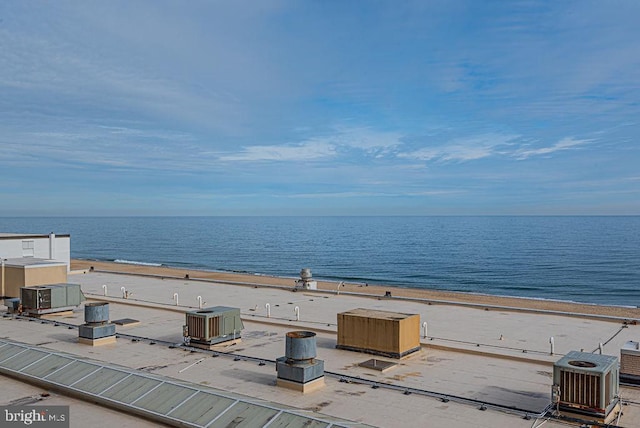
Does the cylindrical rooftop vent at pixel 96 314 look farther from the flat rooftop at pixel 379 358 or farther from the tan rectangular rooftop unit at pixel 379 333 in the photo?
the tan rectangular rooftop unit at pixel 379 333

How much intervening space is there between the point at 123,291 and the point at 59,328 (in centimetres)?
Result: 1208

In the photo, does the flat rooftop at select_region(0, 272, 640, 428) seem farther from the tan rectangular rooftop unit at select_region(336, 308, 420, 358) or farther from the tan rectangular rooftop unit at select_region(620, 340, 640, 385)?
the tan rectangular rooftop unit at select_region(620, 340, 640, 385)

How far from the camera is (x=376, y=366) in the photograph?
1889 cm

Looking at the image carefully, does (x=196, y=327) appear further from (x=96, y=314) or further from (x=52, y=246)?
(x=52, y=246)

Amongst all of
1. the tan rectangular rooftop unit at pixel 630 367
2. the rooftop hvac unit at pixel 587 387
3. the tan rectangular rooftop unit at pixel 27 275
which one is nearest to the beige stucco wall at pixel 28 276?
the tan rectangular rooftop unit at pixel 27 275

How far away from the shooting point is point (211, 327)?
21.2 m

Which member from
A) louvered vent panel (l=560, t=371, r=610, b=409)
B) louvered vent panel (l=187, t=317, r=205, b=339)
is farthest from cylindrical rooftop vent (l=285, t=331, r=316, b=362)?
louvered vent panel (l=560, t=371, r=610, b=409)

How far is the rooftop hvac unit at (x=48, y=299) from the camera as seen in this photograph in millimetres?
27828

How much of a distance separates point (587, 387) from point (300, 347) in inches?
310

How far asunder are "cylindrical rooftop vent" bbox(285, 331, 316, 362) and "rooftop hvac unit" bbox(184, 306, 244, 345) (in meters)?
5.92

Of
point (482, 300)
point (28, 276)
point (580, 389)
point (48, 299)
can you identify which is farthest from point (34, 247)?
point (580, 389)

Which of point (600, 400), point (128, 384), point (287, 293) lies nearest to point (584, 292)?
point (287, 293)

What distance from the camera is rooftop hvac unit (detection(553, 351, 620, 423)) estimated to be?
13.1 metres

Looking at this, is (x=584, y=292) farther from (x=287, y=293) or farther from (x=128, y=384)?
(x=128, y=384)
